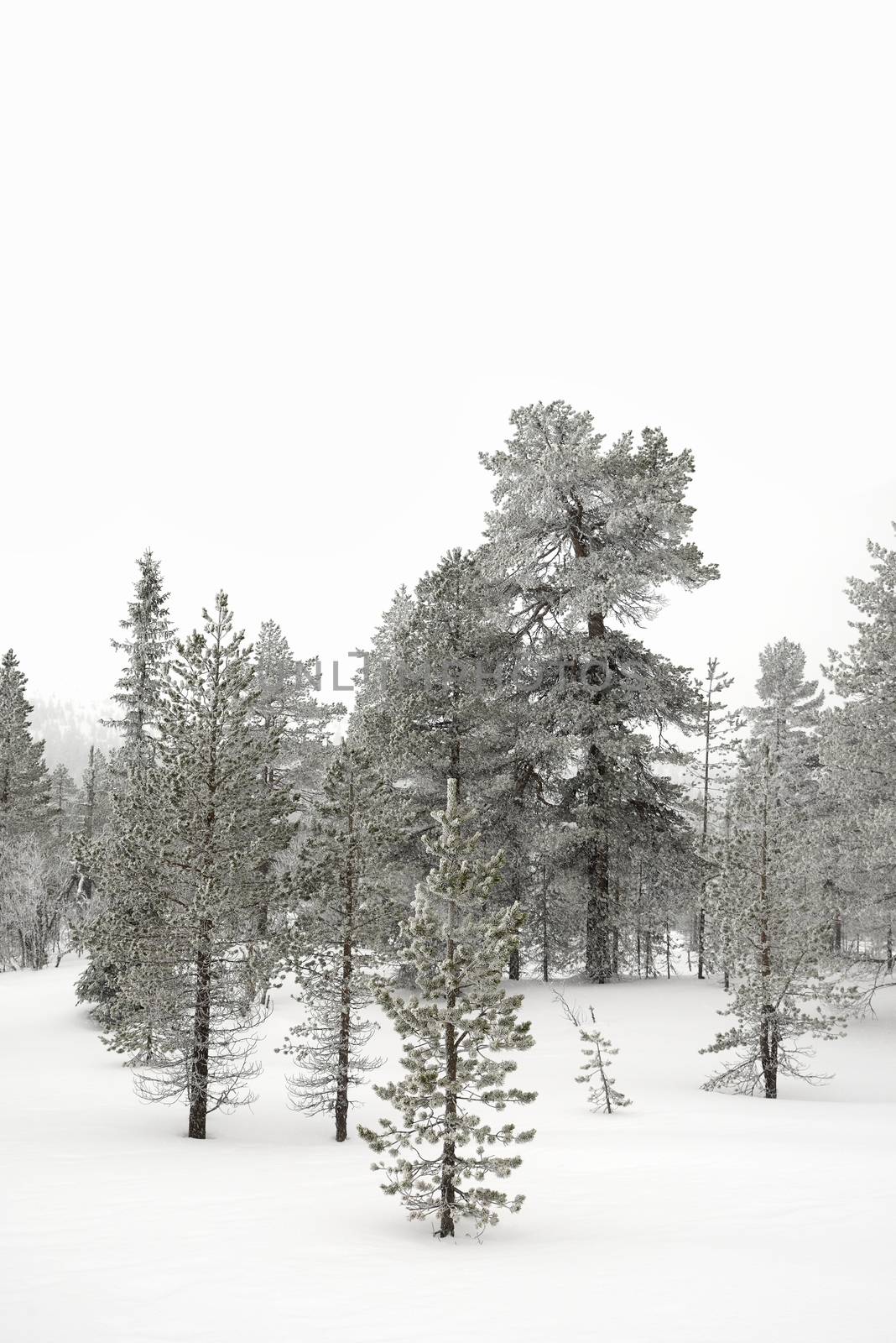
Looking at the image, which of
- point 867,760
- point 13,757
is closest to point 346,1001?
point 867,760

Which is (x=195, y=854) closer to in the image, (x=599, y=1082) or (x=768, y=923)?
(x=599, y=1082)

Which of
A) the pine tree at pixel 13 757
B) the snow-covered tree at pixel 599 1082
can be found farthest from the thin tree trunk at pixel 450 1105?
the pine tree at pixel 13 757

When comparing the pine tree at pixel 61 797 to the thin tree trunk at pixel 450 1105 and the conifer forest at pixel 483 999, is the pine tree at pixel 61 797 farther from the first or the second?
the thin tree trunk at pixel 450 1105

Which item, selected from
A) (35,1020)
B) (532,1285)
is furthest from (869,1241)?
(35,1020)

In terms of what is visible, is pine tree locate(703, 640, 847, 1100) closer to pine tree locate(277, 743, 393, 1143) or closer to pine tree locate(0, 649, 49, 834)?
pine tree locate(277, 743, 393, 1143)

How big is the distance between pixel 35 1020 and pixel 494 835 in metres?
15.1

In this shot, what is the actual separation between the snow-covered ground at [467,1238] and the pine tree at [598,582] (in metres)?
9.01

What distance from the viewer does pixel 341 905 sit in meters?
15.4

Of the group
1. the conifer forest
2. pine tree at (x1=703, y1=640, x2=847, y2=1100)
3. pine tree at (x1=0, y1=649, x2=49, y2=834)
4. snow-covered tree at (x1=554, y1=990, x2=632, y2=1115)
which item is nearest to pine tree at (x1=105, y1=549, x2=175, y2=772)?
the conifer forest

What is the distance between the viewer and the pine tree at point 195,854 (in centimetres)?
1379

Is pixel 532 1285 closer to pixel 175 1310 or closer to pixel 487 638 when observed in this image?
pixel 175 1310

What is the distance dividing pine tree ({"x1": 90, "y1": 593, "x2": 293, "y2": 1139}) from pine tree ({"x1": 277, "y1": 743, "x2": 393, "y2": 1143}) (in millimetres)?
989

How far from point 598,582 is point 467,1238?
18295 millimetres

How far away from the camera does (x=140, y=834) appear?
13.9 meters
